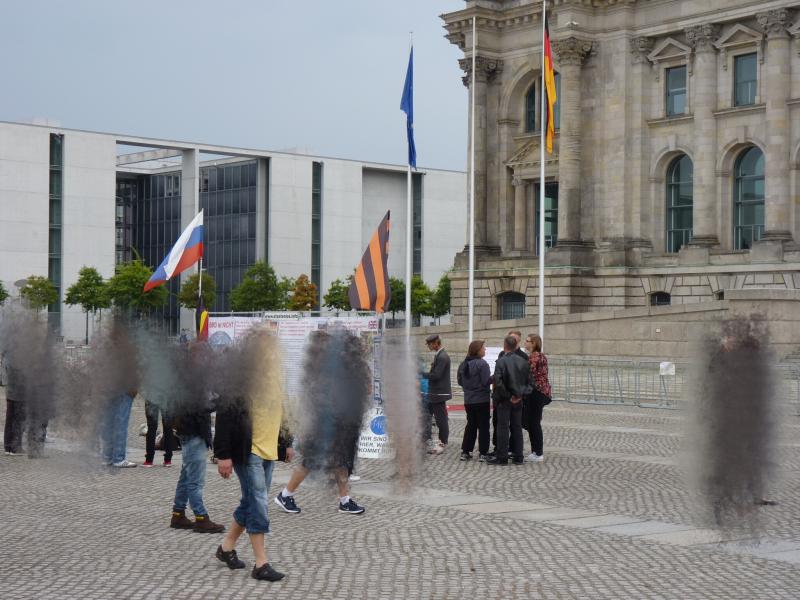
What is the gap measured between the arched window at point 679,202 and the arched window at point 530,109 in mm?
7960

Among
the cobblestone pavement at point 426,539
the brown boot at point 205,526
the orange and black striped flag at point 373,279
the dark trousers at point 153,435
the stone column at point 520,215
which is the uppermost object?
the stone column at point 520,215

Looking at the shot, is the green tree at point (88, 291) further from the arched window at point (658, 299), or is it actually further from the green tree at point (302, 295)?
the arched window at point (658, 299)

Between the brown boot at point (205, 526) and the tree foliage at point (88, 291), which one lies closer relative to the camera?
the brown boot at point (205, 526)

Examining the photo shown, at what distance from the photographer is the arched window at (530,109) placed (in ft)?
214

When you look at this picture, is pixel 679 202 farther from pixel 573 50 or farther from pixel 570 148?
pixel 573 50

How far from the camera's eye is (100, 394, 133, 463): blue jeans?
58.5ft

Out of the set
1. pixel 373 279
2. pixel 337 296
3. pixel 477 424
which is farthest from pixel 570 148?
pixel 337 296

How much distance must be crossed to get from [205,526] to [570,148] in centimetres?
4973

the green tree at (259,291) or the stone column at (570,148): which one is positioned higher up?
the stone column at (570,148)

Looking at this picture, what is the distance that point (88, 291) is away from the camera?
301 ft

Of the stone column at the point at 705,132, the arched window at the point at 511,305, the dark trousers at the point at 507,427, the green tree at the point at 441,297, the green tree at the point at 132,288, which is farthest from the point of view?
the green tree at the point at 441,297

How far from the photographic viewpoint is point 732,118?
187 feet

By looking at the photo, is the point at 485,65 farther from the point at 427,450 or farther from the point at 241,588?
the point at 241,588

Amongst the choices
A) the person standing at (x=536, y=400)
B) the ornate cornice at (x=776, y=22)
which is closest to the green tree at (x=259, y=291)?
the ornate cornice at (x=776, y=22)
